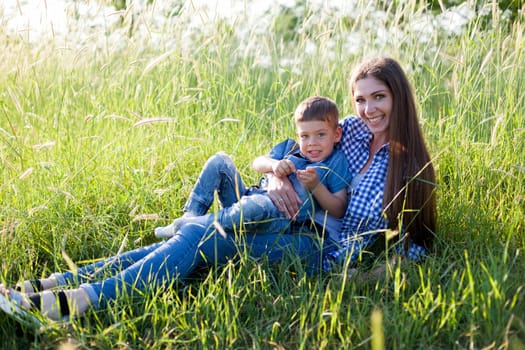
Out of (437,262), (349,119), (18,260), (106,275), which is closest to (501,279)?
(437,262)

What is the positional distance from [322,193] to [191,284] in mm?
628

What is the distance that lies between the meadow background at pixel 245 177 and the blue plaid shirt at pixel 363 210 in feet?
0.34

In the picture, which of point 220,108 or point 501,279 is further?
point 220,108

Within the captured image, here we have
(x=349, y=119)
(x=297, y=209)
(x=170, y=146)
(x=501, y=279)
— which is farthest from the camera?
(x=170, y=146)

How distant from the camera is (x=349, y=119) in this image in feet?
9.27

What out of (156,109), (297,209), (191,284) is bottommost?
(191,284)

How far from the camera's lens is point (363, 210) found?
8.40ft

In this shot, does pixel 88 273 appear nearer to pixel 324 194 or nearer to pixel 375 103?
pixel 324 194

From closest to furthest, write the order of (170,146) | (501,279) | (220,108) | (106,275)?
(501,279) → (106,275) → (170,146) → (220,108)

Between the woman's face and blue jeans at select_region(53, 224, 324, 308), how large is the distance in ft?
1.81

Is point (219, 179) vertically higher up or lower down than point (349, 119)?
lower down

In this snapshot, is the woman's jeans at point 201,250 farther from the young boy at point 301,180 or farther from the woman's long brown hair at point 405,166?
the woman's long brown hair at point 405,166

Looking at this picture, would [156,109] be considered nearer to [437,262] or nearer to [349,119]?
[349,119]

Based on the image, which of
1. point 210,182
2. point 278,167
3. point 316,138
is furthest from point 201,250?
point 316,138
